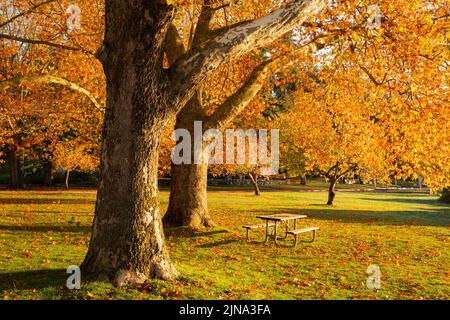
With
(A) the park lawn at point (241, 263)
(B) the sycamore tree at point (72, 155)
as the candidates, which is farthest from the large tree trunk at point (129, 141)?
(B) the sycamore tree at point (72, 155)

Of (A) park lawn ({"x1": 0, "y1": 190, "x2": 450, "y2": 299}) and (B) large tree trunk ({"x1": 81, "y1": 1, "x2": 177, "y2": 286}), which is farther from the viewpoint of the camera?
(A) park lawn ({"x1": 0, "y1": 190, "x2": 450, "y2": 299})

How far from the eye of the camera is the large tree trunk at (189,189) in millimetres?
15234

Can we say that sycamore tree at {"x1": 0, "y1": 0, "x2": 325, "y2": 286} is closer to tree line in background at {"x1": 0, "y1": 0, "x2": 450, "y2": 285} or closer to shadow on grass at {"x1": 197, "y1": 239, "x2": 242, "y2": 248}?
tree line in background at {"x1": 0, "y1": 0, "x2": 450, "y2": 285}

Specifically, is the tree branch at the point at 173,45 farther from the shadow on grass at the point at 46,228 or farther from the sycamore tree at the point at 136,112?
the sycamore tree at the point at 136,112

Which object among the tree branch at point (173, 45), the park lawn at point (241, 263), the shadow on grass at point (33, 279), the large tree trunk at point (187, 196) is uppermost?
the tree branch at point (173, 45)

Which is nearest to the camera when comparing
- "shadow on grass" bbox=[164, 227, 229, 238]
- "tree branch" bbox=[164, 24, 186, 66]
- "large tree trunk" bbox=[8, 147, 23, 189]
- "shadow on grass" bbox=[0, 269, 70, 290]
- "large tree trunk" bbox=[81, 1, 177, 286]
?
"large tree trunk" bbox=[81, 1, 177, 286]

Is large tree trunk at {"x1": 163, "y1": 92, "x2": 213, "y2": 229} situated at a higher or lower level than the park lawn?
higher

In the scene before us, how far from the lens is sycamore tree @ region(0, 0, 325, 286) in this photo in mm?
7406

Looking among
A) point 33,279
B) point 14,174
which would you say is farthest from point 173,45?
point 14,174

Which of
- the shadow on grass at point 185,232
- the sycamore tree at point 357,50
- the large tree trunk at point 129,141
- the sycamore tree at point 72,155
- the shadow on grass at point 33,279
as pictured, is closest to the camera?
the large tree trunk at point 129,141

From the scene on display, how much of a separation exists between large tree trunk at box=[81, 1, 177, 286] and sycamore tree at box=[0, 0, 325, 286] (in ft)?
0.06

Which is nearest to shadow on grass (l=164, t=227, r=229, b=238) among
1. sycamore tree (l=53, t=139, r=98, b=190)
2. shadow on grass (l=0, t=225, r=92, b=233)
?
shadow on grass (l=0, t=225, r=92, b=233)

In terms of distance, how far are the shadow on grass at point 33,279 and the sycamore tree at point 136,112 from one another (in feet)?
2.04

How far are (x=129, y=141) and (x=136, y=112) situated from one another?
21.5 inches
